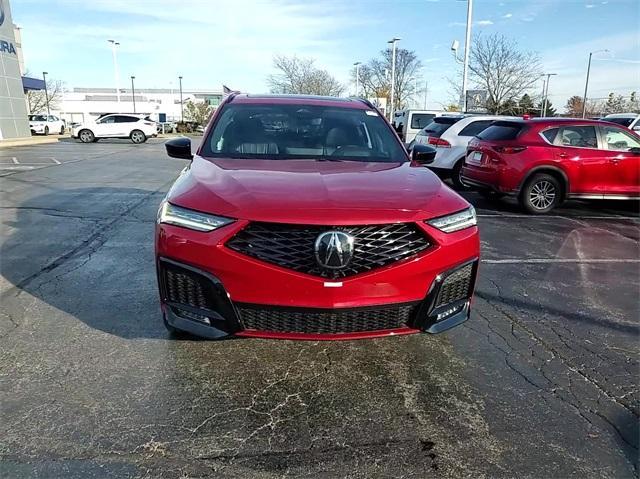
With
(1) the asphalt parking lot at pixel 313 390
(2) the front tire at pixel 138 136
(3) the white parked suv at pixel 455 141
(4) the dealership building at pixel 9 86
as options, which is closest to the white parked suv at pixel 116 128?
(2) the front tire at pixel 138 136

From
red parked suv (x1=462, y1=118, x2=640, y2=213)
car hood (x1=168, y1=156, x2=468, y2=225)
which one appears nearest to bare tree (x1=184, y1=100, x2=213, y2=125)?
red parked suv (x1=462, y1=118, x2=640, y2=213)

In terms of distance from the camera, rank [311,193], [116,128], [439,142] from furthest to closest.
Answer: [116,128] → [439,142] → [311,193]

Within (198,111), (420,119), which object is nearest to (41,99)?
(198,111)

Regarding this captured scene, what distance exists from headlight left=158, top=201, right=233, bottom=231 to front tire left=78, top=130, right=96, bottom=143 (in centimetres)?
3080

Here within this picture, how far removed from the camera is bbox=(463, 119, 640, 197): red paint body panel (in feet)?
27.8

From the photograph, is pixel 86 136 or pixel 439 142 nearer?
pixel 439 142

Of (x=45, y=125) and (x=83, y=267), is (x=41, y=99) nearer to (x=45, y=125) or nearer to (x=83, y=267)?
(x=45, y=125)

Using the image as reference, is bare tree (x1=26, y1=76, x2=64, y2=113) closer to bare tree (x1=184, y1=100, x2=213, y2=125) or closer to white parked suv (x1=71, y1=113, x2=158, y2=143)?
bare tree (x1=184, y1=100, x2=213, y2=125)

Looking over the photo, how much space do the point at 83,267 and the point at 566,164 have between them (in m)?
7.73

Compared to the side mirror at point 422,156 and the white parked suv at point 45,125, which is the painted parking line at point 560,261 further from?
the white parked suv at point 45,125

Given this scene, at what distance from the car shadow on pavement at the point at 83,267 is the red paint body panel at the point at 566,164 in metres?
5.88

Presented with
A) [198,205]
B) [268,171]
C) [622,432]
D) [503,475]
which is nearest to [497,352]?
[622,432]

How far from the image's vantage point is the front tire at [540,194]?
28.2ft

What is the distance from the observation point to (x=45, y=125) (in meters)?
40.2
